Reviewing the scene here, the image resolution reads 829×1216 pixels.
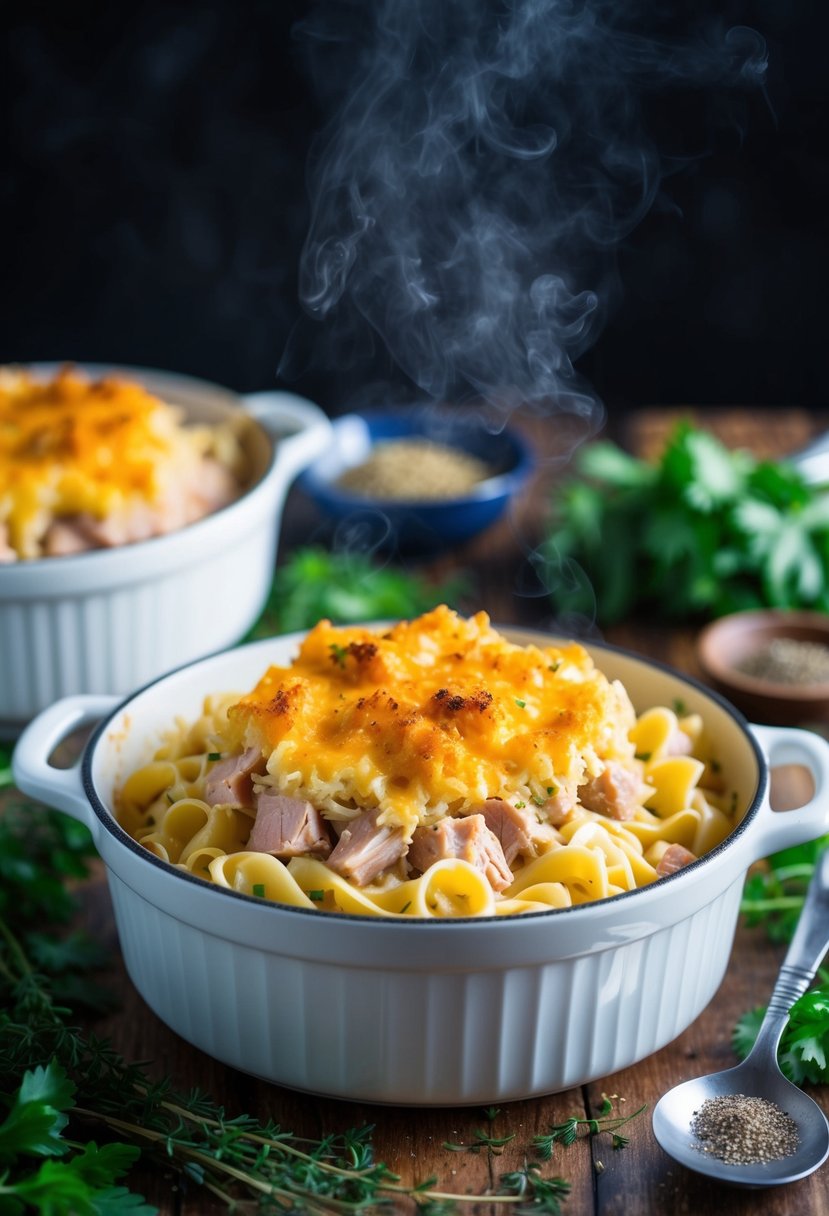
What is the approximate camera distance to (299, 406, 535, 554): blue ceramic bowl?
253 inches

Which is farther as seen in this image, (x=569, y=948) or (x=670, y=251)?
(x=670, y=251)

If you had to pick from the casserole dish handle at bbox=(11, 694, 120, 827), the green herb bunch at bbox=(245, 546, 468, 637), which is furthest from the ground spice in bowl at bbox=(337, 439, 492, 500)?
the casserole dish handle at bbox=(11, 694, 120, 827)

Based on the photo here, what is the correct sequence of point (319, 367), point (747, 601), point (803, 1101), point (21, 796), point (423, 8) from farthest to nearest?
1. point (319, 367)
2. point (423, 8)
3. point (747, 601)
4. point (21, 796)
5. point (803, 1101)

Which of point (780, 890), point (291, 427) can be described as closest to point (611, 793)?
point (780, 890)

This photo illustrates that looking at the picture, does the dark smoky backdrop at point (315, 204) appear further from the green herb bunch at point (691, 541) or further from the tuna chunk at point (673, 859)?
the tuna chunk at point (673, 859)

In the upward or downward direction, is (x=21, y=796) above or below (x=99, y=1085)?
below

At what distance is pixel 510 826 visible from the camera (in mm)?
3381

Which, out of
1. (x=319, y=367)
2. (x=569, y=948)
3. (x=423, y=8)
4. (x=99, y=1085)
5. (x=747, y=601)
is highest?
(x=423, y=8)

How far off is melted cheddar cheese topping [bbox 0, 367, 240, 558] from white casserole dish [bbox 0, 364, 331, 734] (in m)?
0.28

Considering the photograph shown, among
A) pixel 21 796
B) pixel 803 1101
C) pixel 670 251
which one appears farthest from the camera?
pixel 670 251

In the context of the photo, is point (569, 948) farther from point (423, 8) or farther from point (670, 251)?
point (670, 251)

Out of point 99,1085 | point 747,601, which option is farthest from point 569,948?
point 747,601

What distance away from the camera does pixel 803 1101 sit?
126 inches

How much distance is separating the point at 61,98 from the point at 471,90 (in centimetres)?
437
